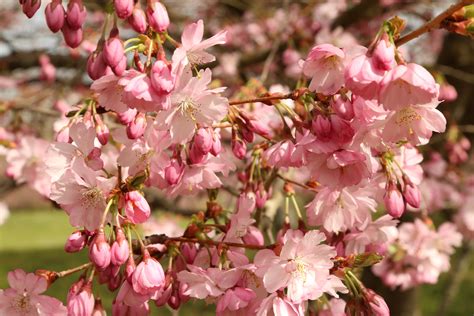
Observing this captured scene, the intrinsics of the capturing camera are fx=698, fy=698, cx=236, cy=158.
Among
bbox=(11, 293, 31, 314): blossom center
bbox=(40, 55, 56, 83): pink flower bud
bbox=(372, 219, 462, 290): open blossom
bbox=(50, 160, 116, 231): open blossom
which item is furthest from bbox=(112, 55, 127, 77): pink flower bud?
bbox=(40, 55, 56, 83): pink flower bud

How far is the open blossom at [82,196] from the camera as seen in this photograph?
4.72 feet

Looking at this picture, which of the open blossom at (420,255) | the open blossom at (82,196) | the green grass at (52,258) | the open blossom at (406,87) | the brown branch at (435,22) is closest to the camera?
the open blossom at (406,87)

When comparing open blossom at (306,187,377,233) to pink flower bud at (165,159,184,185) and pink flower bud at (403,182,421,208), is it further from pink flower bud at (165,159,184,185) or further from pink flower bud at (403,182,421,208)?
pink flower bud at (165,159,184,185)

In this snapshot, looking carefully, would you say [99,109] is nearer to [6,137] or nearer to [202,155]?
[202,155]

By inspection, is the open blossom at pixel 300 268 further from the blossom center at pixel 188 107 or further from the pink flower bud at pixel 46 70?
the pink flower bud at pixel 46 70

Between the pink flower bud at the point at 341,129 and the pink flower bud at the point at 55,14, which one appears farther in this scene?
the pink flower bud at the point at 55,14

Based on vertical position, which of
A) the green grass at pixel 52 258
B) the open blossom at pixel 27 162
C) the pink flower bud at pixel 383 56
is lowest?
the green grass at pixel 52 258

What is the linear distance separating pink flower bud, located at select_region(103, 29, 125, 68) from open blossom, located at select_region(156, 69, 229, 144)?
5.7 inches

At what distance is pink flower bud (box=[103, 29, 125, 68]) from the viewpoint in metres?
1.45

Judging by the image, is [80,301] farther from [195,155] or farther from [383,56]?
[383,56]

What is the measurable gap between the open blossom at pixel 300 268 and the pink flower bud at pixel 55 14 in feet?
2.22

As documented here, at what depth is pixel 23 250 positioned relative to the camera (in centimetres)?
1566

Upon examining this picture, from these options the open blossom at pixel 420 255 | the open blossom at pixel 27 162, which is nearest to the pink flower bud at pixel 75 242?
the open blossom at pixel 27 162

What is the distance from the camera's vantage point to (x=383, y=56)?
48.9 inches
